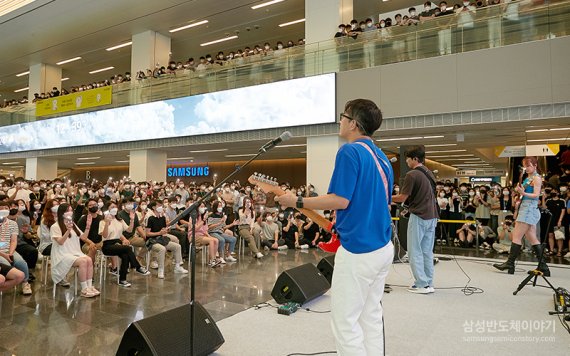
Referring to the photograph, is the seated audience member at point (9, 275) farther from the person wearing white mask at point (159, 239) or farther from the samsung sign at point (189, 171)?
the samsung sign at point (189, 171)

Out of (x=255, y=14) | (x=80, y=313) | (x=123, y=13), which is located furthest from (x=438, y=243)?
(x=123, y=13)

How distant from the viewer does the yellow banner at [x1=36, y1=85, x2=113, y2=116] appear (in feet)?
52.2

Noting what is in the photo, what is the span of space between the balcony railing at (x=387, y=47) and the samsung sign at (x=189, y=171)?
1083cm

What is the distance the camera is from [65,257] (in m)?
5.04

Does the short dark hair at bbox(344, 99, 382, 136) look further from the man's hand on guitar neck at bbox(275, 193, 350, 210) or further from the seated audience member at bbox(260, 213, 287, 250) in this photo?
the seated audience member at bbox(260, 213, 287, 250)

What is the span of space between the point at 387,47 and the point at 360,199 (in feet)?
31.3

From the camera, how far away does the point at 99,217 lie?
236 inches

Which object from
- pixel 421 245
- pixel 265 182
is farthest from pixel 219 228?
pixel 265 182

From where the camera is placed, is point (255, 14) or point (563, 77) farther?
point (255, 14)

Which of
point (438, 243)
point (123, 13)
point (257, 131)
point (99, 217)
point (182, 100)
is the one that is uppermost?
point (123, 13)

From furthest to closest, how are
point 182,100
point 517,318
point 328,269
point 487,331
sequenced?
1. point 182,100
2. point 328,269
3. point 517,318
4. point 487,331

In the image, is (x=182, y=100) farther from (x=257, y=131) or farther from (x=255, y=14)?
(x=255, y=14)

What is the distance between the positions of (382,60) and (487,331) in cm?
849

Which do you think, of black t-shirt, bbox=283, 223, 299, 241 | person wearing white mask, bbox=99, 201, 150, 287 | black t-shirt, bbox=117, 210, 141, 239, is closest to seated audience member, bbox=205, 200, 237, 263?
black t-shirt, bbox=117, 210, 141, 239
